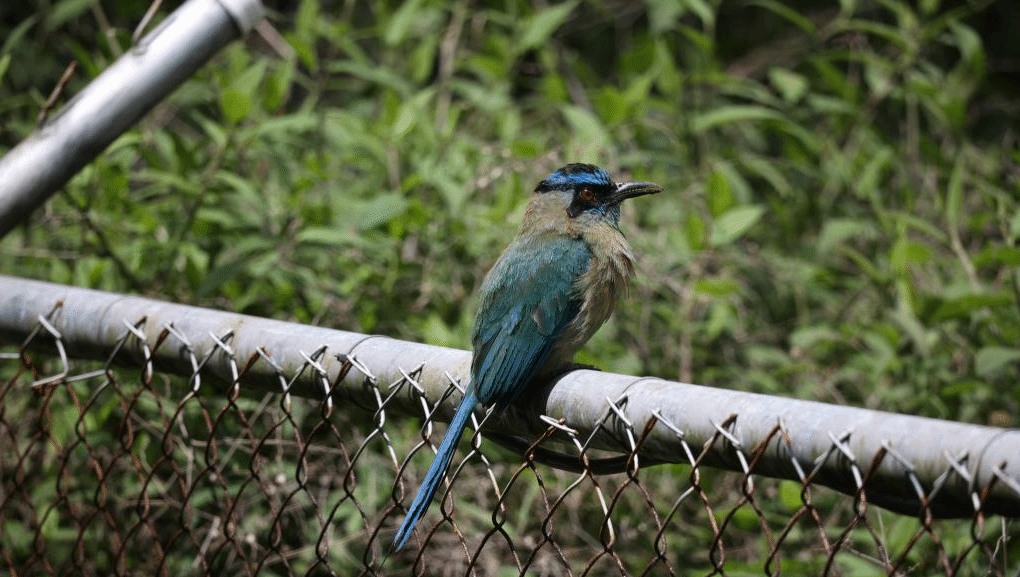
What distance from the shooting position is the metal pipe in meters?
2.68

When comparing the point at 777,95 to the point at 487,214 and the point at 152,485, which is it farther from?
the point at 152,485

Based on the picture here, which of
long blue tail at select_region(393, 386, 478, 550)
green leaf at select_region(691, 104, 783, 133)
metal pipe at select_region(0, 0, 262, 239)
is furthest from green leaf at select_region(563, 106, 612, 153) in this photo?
long blue tail at select_region(393, 386, 478, 550)

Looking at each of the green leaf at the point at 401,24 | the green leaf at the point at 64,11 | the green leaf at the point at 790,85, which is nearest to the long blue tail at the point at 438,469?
the green leaf at the point at 401,24

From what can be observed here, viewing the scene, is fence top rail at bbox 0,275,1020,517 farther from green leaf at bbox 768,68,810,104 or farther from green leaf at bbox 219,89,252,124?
green leaf at bbox 768,68,810,104

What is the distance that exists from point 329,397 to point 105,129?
3.30ft

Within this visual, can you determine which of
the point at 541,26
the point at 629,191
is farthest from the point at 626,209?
the point at 629,191

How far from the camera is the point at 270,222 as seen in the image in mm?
4188

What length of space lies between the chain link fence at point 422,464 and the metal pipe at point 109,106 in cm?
24

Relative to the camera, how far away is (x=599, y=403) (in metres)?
1.83

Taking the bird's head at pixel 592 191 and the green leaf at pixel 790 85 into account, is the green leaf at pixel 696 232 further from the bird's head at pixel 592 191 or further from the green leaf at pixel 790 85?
the green leaf at pixel 790 85

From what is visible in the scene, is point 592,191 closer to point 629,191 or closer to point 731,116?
point 629,191

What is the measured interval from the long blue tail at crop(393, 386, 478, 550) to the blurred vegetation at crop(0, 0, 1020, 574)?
5.35 feet

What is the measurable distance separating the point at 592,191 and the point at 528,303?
25.5 inches

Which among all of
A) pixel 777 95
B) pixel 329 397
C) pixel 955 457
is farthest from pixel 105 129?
pixel 777 95
